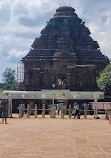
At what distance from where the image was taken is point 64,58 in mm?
72438

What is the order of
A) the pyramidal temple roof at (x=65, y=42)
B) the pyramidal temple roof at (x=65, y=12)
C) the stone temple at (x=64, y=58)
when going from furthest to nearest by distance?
the pyramidal temple roof at (x=65, y=12), the pyramidal temple roof at (x=65, y=42), the stone temple at (x=64, y=58)

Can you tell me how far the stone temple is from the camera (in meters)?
69.8

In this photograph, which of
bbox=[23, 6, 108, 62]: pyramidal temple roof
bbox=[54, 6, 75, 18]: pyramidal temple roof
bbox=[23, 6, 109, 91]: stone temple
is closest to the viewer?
bbox=[23, 6, 109, 91]: stone temple

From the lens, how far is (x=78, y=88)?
66.9m

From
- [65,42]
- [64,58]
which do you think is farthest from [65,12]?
[64,58]

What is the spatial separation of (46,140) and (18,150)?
3.07m

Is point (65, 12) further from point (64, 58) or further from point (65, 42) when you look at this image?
point (64, 58)

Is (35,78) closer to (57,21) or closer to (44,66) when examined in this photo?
(44,66)

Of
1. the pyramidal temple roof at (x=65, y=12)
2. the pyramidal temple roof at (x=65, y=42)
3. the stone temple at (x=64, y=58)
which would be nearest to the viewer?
the stone temple at (x=64, y=58)

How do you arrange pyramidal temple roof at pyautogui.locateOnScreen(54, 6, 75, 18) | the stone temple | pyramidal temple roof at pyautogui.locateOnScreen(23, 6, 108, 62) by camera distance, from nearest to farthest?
the stone temple → pyramidal temple roof at pyautogui.locateOnScreen(23, 6, 108, 62) → pyramidal temple roof at pyautogui.locateOnScreen(54, 6, 75, 18)

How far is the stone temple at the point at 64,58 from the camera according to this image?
69812 mm

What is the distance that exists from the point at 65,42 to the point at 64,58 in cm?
552

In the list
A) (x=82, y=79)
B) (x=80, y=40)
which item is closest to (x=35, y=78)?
(x=82, y=79)

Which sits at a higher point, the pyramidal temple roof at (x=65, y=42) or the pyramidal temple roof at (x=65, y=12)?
the pyramidal temple roof at (x=65, y=12)
